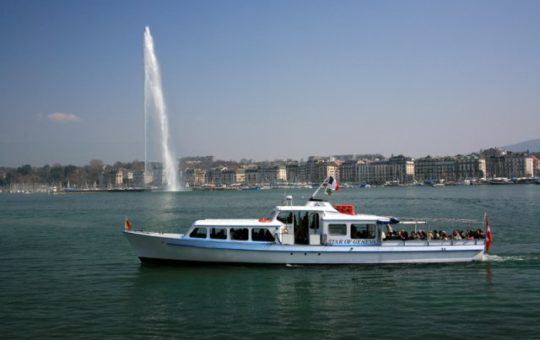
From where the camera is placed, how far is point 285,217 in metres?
24.7

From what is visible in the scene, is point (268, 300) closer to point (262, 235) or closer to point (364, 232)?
point (262, 235)

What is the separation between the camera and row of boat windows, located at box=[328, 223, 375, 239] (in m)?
24.3

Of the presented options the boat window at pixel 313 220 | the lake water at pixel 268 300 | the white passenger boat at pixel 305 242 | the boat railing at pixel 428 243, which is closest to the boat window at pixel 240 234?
the white passenger boat at pixel 305 242

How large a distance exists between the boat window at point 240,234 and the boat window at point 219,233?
34 cm

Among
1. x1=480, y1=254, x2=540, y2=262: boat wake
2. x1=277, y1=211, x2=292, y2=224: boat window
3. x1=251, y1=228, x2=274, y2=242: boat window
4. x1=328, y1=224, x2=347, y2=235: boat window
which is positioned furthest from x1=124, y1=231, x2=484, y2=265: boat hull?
x1=277, y1=211, x2=292, y2=224: boat window

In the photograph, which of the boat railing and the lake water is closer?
the lake water

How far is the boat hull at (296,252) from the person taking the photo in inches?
939

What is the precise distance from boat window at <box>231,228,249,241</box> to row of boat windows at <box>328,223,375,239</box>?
349 centimetres

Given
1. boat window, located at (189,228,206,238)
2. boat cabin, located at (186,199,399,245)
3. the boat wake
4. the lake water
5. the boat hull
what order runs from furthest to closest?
the boat wake, boat window, located at (189,228,206,238), boat cabin, located at (186,199,399,245), the boat hull, the lake water

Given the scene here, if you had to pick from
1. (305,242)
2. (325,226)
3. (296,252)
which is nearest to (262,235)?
(296,252)

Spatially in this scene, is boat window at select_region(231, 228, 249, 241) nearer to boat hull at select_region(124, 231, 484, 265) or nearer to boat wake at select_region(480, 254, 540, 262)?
boat hull at select_region(124, 231, 484, 265)

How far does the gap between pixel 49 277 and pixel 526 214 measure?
45389mm

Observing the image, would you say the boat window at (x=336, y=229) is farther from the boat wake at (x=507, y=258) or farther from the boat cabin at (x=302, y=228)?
the boat wake at (x=507, y=258)

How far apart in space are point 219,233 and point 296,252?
328cm
